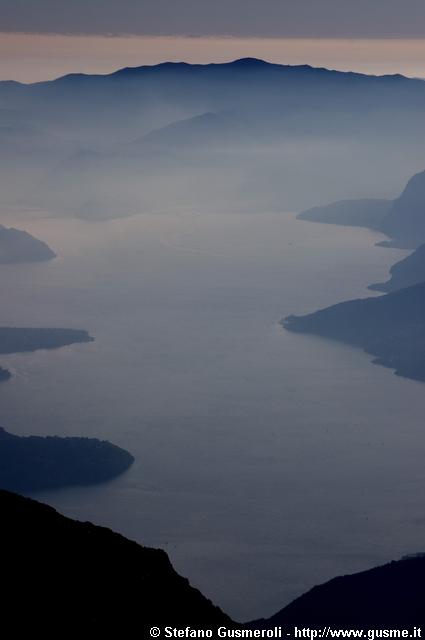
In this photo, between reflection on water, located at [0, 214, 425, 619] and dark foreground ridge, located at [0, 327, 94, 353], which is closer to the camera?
reflection on water, located at [0, 214, 425, 619]

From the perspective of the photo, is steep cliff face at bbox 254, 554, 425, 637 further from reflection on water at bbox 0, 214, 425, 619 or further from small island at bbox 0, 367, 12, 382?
small island at bbox 0, 367, 12, 382

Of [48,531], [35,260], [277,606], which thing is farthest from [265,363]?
[48,531]

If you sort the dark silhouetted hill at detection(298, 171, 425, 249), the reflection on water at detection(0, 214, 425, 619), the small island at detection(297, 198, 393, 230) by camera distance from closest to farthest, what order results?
the reflection on water at detection(0, 214, 425, 619) → the dark silhouetted hill at detection(298, 171, 425, 249) → the small island at detection(297, 198, 393, 230)

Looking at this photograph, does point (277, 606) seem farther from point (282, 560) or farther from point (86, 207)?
point (86, 207)

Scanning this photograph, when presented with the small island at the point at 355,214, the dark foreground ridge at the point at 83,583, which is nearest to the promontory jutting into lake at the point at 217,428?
the dark foreground ridge at the point at 83,583

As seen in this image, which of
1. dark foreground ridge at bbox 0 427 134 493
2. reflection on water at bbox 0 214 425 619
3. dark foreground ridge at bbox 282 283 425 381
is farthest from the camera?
dark foreground ridge at bbox 282 283 425 381

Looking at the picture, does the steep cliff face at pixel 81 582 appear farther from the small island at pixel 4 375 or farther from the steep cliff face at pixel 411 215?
the steep cliff face at pixel 411 215

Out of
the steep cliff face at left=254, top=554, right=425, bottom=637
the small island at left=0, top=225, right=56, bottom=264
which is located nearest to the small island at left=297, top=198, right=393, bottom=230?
the small island at left=0, top=225, right=56, bottom=264
